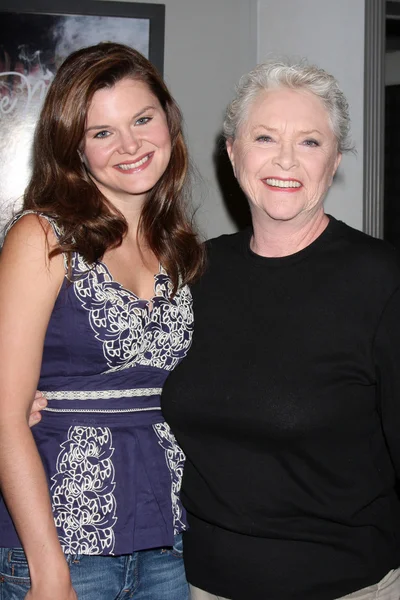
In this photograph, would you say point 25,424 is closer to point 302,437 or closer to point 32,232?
point 32,232

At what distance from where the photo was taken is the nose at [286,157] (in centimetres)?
163

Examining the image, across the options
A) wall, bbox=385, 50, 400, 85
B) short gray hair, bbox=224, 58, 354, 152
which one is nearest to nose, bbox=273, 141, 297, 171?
short gray hair, bbox=224, 58, 354, 152

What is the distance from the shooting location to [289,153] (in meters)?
1.64

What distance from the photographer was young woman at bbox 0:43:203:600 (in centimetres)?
140

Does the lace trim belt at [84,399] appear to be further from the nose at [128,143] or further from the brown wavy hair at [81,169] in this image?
the nose at [128,143]

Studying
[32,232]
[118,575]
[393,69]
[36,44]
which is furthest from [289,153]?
[393,69]

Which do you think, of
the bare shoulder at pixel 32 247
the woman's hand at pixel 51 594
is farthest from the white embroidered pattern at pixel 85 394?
the woman's hand at pixel 51 594

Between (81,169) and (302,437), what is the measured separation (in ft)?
2.39

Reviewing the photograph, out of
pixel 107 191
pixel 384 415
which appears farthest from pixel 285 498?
pixel 107 191

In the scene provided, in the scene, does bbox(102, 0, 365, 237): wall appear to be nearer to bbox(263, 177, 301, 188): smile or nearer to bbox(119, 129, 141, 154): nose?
bbox(263, 177, 301, 188): smile

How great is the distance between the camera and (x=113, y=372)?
1528 millimetres

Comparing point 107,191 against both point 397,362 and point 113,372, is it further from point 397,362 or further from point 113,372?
point 397,362

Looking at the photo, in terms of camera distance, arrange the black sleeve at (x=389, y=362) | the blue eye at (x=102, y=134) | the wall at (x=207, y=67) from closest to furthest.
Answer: the black sleeve at (x=389, y=362) < the blue eye at (x=102, y=134) < the wall at (x=207, y=67)

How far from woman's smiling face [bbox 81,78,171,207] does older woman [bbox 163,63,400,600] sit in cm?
22
